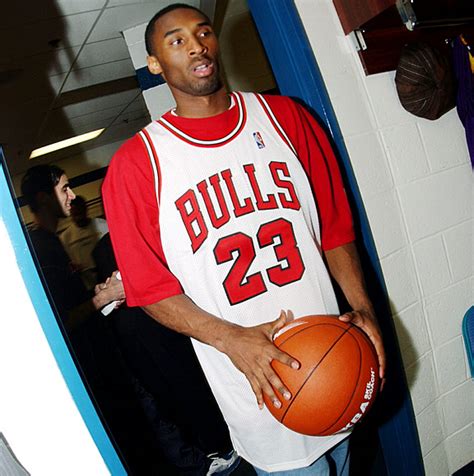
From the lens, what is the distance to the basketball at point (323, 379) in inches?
44.9

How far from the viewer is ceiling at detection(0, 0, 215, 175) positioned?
2688 millimetres

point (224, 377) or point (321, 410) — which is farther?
point (224, 377)

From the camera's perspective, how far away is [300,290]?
1.35 m

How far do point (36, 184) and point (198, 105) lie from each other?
1.22 metres

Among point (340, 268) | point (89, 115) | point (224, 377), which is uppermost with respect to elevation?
point (89, 115)

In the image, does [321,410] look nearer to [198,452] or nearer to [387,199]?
[387,199]

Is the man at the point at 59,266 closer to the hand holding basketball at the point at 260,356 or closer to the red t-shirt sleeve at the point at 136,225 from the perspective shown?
the red t-shirt sleeve at the point at 136,225

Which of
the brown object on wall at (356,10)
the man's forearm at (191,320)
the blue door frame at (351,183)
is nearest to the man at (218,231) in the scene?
the man's forearm at (191,320)

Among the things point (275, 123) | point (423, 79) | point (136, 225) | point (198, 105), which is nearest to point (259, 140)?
point (275, 123)

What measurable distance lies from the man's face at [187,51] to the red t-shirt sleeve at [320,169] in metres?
0.23

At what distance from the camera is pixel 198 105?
53.7 inches

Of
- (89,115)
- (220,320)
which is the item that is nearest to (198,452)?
(220,320)

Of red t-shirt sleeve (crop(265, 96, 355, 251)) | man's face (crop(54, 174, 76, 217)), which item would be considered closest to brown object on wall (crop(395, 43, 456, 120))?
red t-shirt sleeve (crop(265, 96, 355, 251))

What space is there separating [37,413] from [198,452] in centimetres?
169
